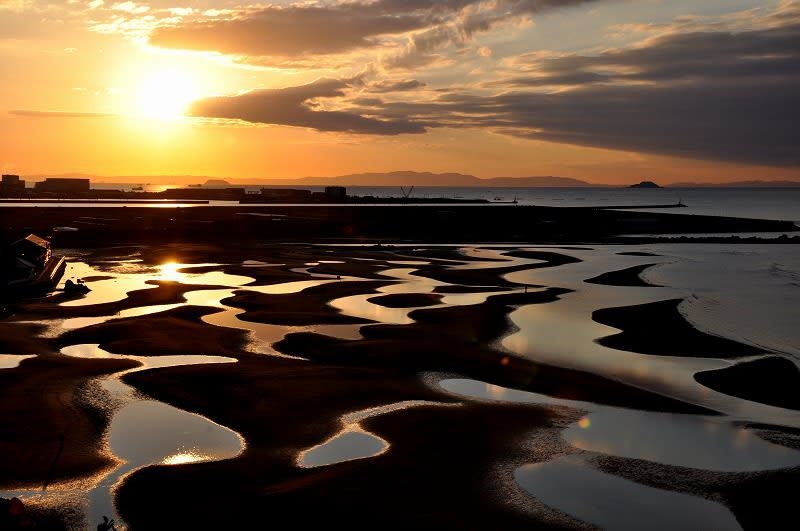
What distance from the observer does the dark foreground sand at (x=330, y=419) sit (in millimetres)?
13438

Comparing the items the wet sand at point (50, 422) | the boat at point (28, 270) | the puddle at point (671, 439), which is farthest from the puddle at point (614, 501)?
the boat at point (28, 270)

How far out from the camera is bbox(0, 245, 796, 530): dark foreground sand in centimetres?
1344

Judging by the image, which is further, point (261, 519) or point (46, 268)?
point (46, 268)

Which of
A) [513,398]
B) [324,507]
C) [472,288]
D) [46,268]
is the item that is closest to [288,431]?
[324,507]

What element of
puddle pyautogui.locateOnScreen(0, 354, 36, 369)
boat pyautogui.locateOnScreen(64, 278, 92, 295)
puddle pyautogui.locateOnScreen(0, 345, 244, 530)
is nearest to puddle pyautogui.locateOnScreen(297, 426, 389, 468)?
puddle pyautogui.locateOnScreen(0, 345, 244, 530)

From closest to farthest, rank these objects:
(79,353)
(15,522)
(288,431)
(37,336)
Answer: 1. (15,522)
2. (288,431)
3. (79,353)
4. (37,336)

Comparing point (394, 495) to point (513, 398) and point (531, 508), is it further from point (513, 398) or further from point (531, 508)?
point (513, 398)

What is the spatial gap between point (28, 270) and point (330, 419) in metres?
30.3

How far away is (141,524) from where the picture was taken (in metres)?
12.7

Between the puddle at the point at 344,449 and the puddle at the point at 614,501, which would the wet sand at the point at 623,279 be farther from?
the puddle at the point at 614,501

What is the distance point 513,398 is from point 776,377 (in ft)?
29.6

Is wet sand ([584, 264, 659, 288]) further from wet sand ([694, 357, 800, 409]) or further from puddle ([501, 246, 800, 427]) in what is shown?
wet sand ([694, 357, 800, 409])

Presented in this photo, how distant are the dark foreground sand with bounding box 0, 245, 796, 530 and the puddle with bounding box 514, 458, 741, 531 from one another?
38 cm

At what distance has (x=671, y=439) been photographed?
1753 centimetres
